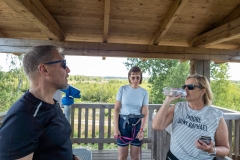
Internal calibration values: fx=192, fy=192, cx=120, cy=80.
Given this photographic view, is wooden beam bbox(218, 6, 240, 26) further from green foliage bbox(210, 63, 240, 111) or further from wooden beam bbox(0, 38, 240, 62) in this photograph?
green foliage bbox(210, 63, 240, 111)

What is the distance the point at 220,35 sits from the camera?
8.80 feet

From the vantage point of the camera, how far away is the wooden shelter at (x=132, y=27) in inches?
102

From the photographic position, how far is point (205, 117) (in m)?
1.57

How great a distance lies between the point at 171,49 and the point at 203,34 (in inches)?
21.7

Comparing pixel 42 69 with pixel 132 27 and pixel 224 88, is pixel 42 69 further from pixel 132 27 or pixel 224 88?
pixel 224 88

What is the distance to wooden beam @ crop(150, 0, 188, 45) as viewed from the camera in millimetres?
2275

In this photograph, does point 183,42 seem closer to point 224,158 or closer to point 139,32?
point 139,32

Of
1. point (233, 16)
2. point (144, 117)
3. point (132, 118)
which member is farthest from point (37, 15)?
point (233, 16)

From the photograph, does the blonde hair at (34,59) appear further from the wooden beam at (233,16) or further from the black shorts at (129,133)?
the wooden beam at (233,16)

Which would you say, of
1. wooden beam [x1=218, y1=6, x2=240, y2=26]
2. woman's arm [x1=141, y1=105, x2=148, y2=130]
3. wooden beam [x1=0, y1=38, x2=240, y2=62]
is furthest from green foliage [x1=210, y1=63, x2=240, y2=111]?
woman's arm [x1=141, y1=105, x2=148, y2=130]

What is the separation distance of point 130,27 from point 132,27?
33 millimetres

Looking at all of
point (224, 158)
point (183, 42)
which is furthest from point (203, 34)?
point (224, 158)

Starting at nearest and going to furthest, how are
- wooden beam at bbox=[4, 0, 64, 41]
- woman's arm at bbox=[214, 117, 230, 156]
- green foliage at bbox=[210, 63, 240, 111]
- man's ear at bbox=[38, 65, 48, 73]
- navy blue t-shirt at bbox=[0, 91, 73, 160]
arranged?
navy blue t-shirt at bbox=[0, 91, 73, 160]
man's ear at bbox=[38, 65, 48, 73]
woman's arm at bbox=[214, 117, 230, 156]
wooden beam at bbox=[4, 0, 64, 41]
green foliage at bbox=[210, 63, 240, 111]

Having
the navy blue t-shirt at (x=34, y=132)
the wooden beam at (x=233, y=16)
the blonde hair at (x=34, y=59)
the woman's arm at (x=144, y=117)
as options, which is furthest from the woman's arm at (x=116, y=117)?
the wooden beam at (x=233, y=16)
